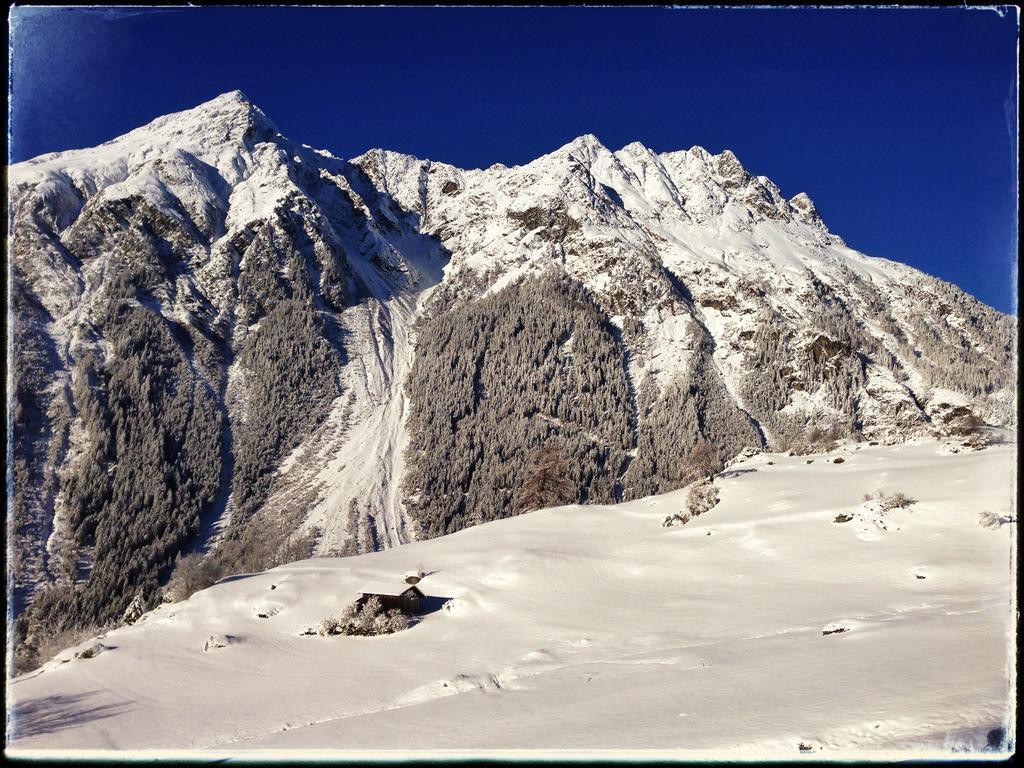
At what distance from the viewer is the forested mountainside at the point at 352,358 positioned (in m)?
95.1

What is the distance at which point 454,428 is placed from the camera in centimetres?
12388

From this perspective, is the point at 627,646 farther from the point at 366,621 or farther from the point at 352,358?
the point at 352,358

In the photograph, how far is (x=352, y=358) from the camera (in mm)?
138000

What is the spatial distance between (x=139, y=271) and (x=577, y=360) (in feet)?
308

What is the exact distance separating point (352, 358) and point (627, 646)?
12981cm

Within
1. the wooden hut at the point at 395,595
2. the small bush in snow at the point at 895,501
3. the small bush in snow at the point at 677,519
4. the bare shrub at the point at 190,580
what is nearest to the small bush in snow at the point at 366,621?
the wooden hut at the point at 395,595

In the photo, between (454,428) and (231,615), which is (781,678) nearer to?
(231,615)

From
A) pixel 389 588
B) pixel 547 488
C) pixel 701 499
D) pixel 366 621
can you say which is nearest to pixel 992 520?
pixel 701 499

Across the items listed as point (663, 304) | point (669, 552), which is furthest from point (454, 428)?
point (669, 552)

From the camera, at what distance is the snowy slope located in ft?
23.7

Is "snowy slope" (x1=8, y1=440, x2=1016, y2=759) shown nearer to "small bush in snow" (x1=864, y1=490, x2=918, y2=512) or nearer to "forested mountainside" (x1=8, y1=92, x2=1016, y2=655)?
"small bush in snow" (x1=864, y1=490, x2=918, y2=512)

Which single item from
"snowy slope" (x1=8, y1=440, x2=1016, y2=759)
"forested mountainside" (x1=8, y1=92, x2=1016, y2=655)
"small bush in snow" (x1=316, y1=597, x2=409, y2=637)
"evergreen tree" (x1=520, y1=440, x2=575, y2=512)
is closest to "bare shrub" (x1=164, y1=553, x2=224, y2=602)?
"snowy slope" (x1=8, y1=440, x2=1016, y2=759)

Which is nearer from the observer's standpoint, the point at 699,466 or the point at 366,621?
the point at 366,621

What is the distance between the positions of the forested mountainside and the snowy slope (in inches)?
2582
